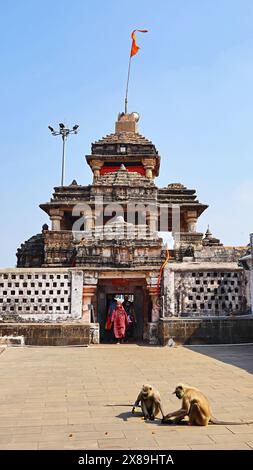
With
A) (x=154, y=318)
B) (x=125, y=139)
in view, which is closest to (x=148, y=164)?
(x=125, y=139)

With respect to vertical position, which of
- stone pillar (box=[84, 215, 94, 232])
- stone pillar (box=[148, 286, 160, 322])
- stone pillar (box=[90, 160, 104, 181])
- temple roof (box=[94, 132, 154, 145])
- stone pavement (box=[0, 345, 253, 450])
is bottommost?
stone pavement (box=[0, 345, 253, 450])

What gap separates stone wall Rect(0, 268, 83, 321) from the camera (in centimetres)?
1327

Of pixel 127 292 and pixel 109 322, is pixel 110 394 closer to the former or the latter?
pixel 109 322

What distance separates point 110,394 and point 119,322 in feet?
25.5

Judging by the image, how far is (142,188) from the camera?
81.3 ft

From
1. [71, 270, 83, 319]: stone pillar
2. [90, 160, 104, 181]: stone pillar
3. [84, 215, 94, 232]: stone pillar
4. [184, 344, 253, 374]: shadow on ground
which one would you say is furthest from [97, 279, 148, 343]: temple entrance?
[90, 160, 104, 181]: stone pillar

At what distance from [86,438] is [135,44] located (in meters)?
34.3

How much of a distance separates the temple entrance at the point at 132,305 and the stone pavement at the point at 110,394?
361 centimetres

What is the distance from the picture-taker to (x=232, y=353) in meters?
10.9

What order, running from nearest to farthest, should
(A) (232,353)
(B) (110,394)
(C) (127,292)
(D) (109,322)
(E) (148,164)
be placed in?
1. (B) (110,394)
2. (A) (232,353)
3. (D) (109,322)
4. (C) (127,292)
5. (E) (148,164)

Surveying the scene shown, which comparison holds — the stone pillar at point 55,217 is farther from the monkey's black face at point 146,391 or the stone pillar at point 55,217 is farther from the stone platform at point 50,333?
the monkey's black face at point 146,391

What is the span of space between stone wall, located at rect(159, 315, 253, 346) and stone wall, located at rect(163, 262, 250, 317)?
1.72ft

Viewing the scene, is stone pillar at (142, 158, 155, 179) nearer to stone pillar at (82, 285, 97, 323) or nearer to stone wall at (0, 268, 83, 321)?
stone pillar at (82, 285, 97, 323)
